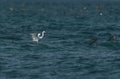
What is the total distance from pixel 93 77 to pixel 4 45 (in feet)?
44.8

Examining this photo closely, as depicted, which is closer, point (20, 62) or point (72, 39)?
point (20, 62)

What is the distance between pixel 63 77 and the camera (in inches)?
1066

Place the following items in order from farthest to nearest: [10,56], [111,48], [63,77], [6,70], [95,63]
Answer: [111,48] < [10,56] < [95,63] < [6,70] < [63,77]

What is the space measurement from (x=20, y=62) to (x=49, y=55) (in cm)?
336

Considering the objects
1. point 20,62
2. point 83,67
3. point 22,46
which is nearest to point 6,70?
point 20,62

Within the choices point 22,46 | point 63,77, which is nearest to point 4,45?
point 22,46

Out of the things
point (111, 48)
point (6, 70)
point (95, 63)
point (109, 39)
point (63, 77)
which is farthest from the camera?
point (109, 39)

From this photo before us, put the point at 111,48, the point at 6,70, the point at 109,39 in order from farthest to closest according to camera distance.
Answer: the point at 109,39 → the point at 111,48 → the point at 6,70

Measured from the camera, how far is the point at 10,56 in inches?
1328

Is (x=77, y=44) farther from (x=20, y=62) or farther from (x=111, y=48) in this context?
(x=20, y=62)

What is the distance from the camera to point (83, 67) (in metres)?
30.2

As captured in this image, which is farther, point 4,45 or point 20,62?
point 4,45

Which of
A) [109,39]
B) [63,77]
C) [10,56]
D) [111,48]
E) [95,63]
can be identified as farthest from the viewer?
[109,39]

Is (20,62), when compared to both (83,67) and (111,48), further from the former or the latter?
(111,48)
